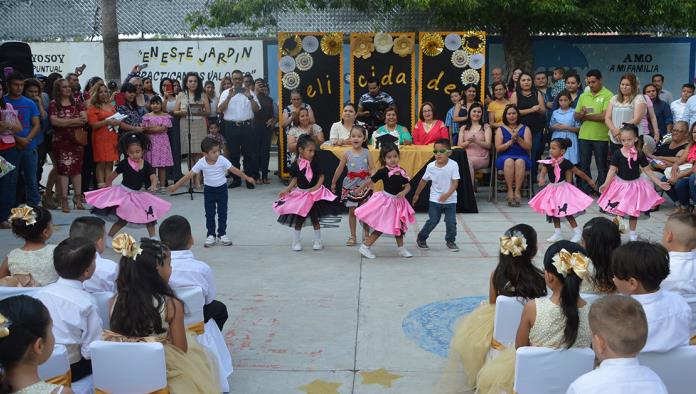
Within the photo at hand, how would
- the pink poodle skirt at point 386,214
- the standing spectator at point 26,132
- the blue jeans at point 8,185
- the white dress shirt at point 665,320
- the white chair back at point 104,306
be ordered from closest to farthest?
the white dress shirt at point 665,320, the white chair back at point 104,306, the pink poodle skirt at point 386,214, the blue jeans at point 8,185, the standing spectator at point 26,132

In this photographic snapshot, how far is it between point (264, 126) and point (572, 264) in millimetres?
9670

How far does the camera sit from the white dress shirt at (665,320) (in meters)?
3.46

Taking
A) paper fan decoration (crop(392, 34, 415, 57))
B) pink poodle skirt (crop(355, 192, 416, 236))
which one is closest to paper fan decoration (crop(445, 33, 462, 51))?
paper fan decoration (crop(392, 34, 415, 57))

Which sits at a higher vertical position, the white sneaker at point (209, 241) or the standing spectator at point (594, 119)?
the standing spectator at point (594, 119)

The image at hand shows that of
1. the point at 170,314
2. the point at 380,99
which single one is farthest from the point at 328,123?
the point at 170,314

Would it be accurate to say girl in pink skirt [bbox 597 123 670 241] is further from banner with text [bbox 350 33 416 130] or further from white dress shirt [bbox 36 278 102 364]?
white dress shirt [bbox 36 278 102 364]

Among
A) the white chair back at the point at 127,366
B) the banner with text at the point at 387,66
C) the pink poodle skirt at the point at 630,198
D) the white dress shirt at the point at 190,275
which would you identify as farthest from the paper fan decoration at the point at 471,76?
the white chair back at the point at 127,366

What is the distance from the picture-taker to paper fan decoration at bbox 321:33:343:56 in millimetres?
12461

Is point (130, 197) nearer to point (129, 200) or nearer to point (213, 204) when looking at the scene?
point (129, 200)

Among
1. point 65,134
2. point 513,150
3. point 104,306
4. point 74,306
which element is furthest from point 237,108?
point 74,306

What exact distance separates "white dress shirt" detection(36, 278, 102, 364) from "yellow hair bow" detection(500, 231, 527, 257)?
A: 2159 millimetres

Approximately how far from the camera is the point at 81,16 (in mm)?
17641

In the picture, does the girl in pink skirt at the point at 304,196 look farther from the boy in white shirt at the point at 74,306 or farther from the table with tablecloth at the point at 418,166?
the boy in white shirt at the point at 74,306

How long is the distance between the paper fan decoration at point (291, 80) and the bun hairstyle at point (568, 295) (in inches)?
366
